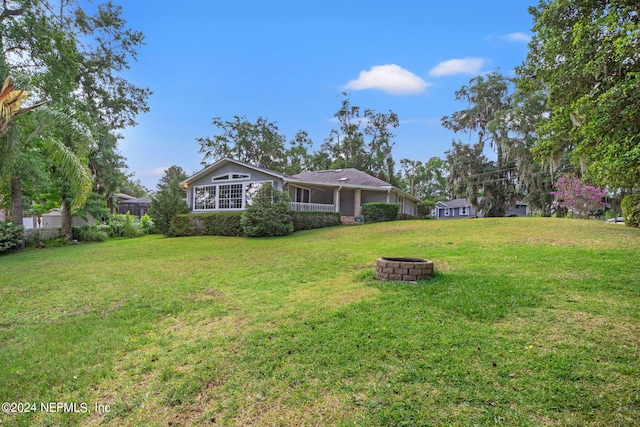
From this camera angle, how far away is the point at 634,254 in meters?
6.96

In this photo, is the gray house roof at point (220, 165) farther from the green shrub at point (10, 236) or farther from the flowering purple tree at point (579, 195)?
the flowering purple tree at point (579, 195)

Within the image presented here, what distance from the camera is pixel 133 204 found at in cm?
3653

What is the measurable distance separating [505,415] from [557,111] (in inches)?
268

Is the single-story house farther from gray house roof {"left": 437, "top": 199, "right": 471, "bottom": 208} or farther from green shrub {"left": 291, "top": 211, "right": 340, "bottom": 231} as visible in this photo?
green shrub {"left": 291, "top": 211, "right": 340, "bottom": 231}

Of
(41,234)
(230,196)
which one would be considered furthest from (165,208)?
(41,234)

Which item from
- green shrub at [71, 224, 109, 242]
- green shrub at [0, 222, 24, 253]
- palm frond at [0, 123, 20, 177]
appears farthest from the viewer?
green shrub at [71, 224, 109, 242]

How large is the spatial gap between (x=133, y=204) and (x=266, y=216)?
28.5 meters

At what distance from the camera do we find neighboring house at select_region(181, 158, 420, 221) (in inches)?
755

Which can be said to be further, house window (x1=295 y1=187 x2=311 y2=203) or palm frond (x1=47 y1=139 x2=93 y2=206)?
house window (x1=295 y1=187 x2=311 y2=203)

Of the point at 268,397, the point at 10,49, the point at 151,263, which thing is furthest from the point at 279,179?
the point at 268,397

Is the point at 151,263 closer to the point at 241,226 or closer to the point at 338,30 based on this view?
the point at 241,226

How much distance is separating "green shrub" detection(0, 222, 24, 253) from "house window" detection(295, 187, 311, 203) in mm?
13751

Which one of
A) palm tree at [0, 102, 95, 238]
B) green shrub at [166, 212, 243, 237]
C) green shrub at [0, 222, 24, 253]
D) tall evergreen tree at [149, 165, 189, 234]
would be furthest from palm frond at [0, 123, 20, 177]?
tall evergreen tree at [149, 165, 189, 234]

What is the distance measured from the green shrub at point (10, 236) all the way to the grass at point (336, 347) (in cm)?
914
